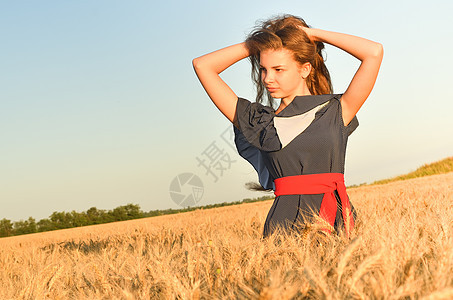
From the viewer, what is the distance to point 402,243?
112 cm

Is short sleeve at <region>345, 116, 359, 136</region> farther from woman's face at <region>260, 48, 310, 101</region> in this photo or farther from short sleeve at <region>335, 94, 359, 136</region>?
woman's face at <region>260, 48, 310, 101</region>

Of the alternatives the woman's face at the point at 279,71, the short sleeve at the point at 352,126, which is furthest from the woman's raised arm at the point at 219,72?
the short sleeve at the point at 352,126

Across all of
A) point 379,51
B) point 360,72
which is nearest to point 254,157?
point 360,72

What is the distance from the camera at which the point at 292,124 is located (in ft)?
7.12

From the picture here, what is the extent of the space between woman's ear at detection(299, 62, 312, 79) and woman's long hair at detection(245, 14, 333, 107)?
0.02m

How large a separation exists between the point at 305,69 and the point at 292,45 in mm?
205

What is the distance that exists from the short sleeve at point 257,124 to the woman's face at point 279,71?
5.3 inches

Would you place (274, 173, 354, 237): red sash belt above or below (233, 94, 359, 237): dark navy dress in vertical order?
below

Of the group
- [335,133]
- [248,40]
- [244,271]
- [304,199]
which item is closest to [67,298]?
[244,271]

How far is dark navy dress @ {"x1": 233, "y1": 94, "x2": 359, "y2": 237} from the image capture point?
82.5 inches

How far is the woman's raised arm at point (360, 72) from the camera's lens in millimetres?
2113

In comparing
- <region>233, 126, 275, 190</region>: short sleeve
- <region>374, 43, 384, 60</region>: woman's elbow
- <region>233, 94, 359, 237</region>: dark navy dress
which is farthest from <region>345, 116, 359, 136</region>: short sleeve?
<region>233, 126, 275, 190</region>: short sleeve

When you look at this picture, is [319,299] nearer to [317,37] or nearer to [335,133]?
[335,133]

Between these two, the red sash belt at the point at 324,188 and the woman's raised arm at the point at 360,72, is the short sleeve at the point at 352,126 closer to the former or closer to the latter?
the woman's raised arm at the point at 360,72
